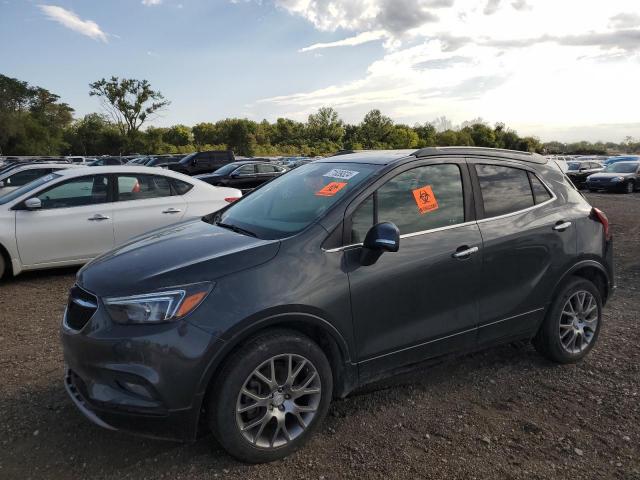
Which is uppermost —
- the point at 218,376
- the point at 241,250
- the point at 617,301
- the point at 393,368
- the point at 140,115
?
the point at 140,115

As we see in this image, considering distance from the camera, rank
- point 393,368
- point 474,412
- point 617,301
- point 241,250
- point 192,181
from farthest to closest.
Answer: point 192,181 → point 617,301 → point 474,412 → point 393,368 → point 241,250

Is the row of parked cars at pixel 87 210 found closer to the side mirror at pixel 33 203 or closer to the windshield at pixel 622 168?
the side mirror at pixel 33 203

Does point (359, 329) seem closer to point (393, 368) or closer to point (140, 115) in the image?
point (393, 368)

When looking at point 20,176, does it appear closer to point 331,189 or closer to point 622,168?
point 331,189

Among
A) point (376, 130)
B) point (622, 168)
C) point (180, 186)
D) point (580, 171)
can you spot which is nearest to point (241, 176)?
point (180, 186)

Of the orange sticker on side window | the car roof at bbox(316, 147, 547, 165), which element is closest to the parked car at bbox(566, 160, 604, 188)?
the car roof at bbox(316, 147, 547, 165)

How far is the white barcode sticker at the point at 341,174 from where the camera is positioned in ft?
11.2

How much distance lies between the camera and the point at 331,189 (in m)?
3.35

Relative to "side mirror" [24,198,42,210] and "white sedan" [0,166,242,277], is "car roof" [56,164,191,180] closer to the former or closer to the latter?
"white sedan" [0,166,242,277]

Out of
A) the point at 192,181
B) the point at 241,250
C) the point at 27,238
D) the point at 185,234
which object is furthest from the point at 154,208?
the point at 241,250

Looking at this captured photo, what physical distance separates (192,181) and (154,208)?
0.76 meters

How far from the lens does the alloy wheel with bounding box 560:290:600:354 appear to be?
159 inches

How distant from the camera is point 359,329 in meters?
3.00

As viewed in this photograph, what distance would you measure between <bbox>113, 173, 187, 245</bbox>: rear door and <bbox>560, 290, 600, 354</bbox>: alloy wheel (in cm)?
516
